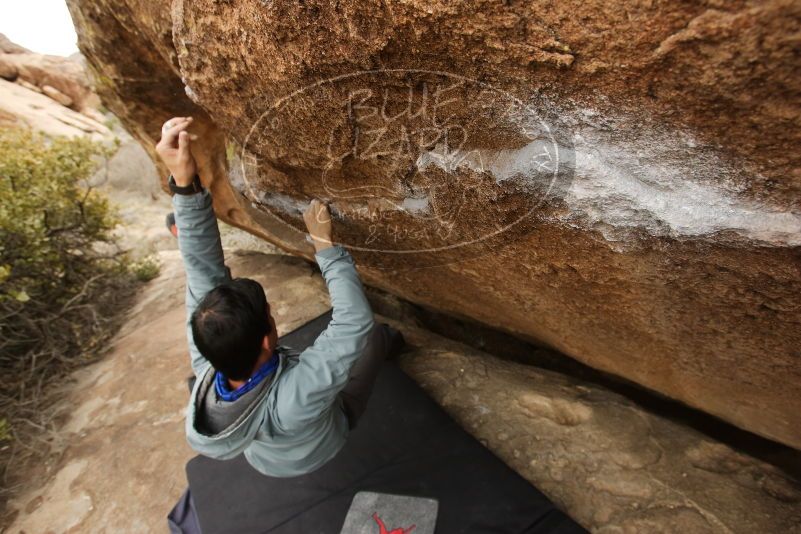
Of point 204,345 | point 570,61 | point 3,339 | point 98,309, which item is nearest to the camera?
point 570,61

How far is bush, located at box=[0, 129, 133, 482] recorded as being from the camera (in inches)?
140

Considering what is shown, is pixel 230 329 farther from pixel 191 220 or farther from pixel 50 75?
pixel 50 75

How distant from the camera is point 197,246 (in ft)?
5.98

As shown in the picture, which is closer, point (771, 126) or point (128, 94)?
point (771, 126)

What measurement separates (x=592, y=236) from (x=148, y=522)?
2681 millimetres

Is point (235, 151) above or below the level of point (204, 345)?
above

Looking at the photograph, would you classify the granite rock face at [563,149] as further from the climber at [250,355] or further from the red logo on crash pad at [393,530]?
the red logo on crash pad at [393,530]

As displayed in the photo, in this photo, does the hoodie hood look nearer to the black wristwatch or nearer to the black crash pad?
the black wristwatch

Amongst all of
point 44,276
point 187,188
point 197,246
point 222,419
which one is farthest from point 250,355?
point 44,276

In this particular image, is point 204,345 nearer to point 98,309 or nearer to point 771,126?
point 771,126

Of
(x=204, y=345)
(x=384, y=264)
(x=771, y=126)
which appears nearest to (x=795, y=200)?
(x=771, y=126)

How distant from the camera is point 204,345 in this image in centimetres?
138

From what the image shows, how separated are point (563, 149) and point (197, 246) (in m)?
1.43
